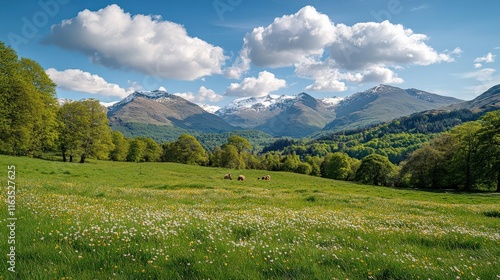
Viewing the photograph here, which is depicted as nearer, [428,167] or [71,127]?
[71,127]

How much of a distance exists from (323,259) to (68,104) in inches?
2881

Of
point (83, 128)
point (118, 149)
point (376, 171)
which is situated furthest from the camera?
point (118, 149)

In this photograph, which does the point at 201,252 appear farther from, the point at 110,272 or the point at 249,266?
the point at 110,272

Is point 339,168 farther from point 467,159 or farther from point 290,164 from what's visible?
point 467,159

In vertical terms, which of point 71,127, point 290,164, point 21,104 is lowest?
point 290,164

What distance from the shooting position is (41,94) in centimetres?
5138

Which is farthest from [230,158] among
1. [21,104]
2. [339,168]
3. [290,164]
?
[21,104]

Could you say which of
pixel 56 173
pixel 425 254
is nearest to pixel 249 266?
pixel 425 254

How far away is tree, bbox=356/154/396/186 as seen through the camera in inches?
3907

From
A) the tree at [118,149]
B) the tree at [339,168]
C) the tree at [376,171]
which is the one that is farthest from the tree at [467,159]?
the tree at [118,149]

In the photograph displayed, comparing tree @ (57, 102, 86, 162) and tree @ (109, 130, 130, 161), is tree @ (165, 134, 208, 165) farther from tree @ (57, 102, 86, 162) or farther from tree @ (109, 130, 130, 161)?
tree @ (57, 102, 86, 162)

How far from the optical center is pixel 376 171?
10012 centimetres

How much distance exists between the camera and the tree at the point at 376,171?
9925 cm

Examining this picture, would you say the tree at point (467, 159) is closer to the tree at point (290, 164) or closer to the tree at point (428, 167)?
the tree at point (428, 167)
